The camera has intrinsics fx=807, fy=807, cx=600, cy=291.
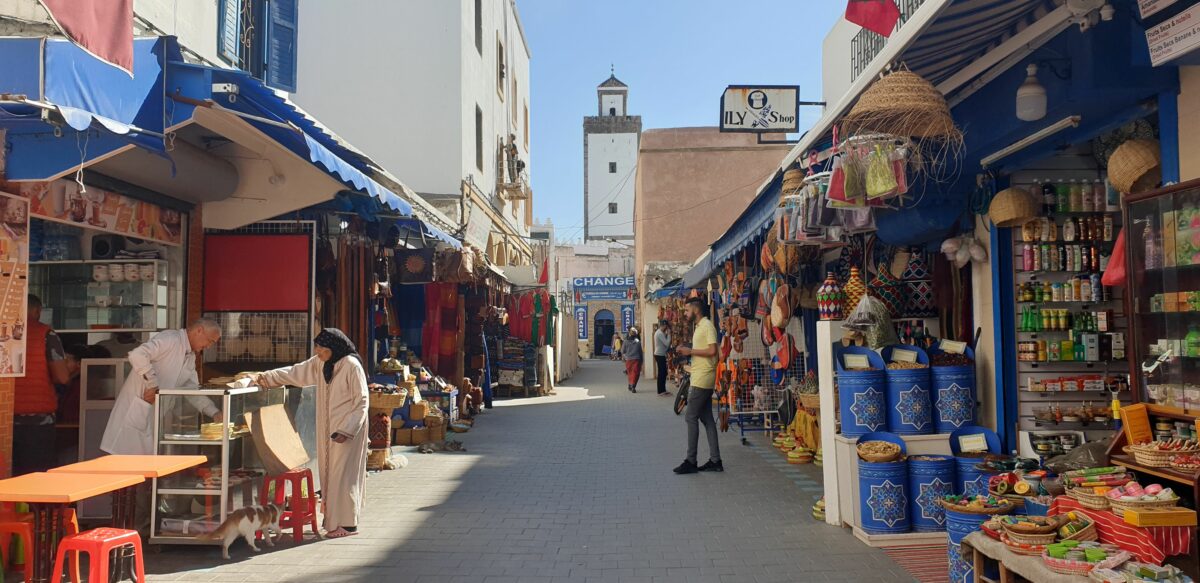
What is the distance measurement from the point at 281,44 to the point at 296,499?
4.73m

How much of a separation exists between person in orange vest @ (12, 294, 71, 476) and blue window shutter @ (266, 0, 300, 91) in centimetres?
330

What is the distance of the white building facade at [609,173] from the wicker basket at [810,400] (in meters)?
51.7

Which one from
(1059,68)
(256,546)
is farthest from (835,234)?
(256,546)

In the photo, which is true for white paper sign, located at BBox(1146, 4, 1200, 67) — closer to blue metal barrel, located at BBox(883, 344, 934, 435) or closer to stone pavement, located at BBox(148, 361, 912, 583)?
blue metal barrel, located at BBox(883, 344, 934, 435)

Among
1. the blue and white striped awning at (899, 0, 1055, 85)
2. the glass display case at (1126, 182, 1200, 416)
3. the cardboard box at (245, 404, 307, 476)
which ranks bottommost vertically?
the cardboard box at (245, 404, 307, 476)

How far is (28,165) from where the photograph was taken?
4582 millimetres

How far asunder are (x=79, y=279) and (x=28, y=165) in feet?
7.73

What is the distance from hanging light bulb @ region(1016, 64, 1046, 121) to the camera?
15.4 feet

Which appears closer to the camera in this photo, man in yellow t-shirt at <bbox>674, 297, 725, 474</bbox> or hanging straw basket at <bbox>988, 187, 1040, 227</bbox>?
hanging straw basket at <bbox>988, 187, 1040, 227</bbox>

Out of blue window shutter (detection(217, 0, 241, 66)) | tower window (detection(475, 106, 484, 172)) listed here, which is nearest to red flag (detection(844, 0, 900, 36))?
blue window shutter (detection(217, 0, 241, 66))

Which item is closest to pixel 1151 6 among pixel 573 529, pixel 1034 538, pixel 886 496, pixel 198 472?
pixel 1034 538

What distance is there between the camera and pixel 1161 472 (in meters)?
3.67

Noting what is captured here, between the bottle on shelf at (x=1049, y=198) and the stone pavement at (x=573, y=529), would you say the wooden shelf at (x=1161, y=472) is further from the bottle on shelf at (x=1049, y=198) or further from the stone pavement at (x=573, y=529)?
the bottle on shelf at (x=1049, y=198)

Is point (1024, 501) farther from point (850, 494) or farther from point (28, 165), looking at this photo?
point (28, 165)
